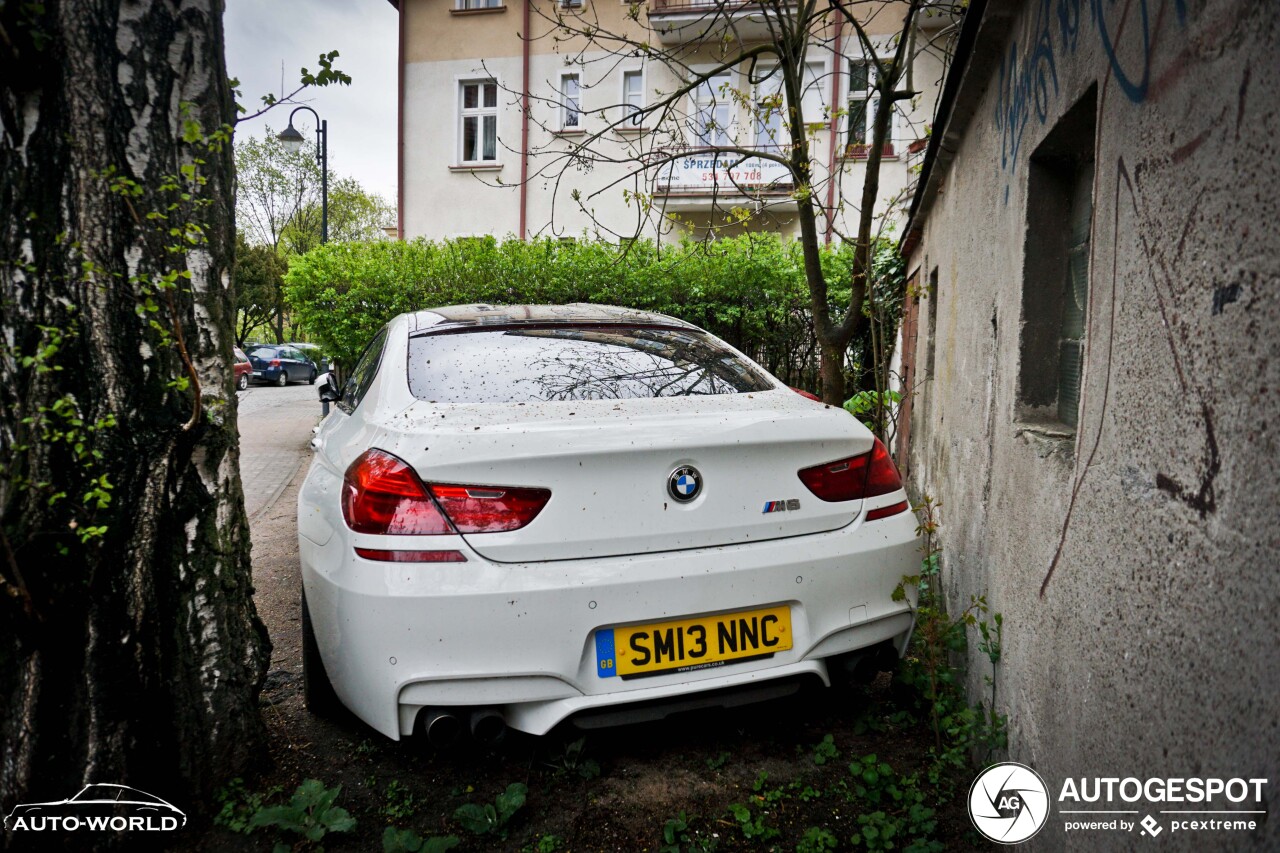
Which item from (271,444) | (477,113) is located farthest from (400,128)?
A: (271,444)

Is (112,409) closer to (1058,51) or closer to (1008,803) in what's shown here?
(1008,803)

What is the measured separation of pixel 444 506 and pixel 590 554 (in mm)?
428

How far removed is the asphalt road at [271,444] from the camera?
8.30 metres

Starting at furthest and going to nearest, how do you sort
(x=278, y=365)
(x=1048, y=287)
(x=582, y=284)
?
(x=278, y=365), (x=582, y=284), (x=1048, y=287)

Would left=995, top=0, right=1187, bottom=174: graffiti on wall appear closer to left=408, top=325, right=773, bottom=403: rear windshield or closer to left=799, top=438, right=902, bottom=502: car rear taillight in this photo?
left=799, top=438, right=902, bottom=502: car rear taillight

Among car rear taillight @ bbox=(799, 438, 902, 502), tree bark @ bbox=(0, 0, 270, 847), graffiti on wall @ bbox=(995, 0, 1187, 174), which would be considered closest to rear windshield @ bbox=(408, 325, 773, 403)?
car rear taillight @ bbox=(799, 438, 902, 502)

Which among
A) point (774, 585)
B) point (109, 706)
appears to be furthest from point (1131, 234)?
point (109, 706)

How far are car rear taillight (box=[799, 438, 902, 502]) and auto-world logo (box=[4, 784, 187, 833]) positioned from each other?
6.70 feet

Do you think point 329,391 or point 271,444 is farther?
point 271,444

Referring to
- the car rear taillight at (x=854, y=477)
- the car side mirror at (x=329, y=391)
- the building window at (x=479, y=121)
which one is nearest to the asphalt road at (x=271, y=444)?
the car side mirror at (x=329, y=391)

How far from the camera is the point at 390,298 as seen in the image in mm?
10617

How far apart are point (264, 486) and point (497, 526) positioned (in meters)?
7.18

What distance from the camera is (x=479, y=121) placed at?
19.4 m

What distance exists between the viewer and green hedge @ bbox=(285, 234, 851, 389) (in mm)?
9836
